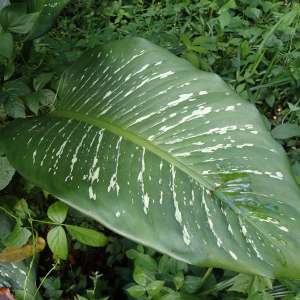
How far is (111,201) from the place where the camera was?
0.57 m

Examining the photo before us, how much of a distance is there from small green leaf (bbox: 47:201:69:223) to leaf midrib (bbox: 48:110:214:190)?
0.22 metres

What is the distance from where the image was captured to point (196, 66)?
1.04 m

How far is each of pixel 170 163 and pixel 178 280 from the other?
0.32m

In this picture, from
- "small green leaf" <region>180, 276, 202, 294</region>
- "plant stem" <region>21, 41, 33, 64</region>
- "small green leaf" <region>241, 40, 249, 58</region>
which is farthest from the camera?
"small green leaf" <region>241, 40, 249, 58</region>

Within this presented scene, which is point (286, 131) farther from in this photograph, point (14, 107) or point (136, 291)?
→ point (14, 107)

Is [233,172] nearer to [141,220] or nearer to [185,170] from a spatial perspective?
[185,170]

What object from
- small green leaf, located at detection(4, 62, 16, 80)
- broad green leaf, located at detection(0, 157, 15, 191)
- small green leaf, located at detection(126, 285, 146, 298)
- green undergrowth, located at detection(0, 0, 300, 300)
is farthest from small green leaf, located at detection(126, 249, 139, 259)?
small green leaf, located at detection(4, 62, 16, 80)

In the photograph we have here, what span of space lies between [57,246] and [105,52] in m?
0.55

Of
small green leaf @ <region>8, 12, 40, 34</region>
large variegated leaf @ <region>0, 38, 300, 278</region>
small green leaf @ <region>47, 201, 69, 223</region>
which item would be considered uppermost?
small green leaf @ <region>8, 12, 40, 34</region>

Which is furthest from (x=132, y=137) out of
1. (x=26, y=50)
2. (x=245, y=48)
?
(x=245, y=48)

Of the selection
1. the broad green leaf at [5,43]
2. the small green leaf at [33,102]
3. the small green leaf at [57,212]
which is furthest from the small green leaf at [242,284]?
the broad green leaf at [5,43]

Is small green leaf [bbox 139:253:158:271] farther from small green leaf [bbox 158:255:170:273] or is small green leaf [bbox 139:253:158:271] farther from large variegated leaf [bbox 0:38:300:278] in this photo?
large variegated leaf [bbox 0:38:300:278]

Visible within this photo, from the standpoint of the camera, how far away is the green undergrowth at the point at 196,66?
0.73m

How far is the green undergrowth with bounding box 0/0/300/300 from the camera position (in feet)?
2.39
